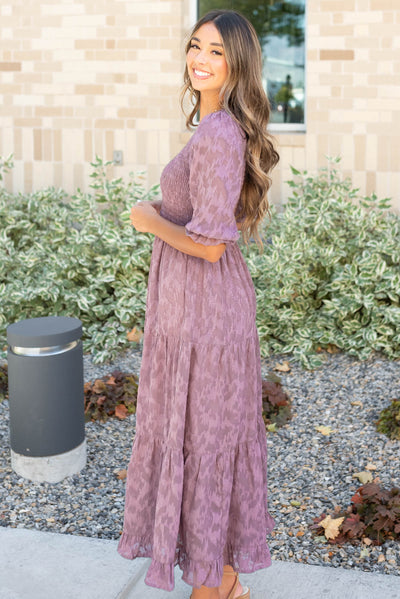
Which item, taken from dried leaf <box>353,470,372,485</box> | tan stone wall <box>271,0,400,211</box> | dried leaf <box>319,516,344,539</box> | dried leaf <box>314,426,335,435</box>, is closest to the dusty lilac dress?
dried leaf <box>319,516,344,539</box>

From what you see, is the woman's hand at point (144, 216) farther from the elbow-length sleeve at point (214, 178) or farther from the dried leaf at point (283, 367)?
the dried leaf at point (283, 367)

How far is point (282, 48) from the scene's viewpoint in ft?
22.0

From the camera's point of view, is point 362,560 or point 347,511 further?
point 347,511

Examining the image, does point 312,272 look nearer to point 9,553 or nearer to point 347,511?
point 347,511

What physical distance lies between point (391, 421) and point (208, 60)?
2.58m

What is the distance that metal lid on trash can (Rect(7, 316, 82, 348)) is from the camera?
3.50 meters

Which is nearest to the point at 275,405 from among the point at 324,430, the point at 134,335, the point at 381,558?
the point at 324,430

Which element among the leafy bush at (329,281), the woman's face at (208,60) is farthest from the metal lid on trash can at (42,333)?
the leafy bush at (329,281)

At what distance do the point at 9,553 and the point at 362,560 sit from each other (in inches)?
53.4

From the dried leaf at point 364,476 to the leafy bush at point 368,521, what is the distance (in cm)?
35

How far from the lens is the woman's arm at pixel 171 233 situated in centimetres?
223

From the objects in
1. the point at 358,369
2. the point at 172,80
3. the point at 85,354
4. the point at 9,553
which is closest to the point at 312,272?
the point at 358,369

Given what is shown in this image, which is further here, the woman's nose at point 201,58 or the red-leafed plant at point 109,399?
the red-leafed plant at point 109,399

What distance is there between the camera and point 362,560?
3.00 meters
